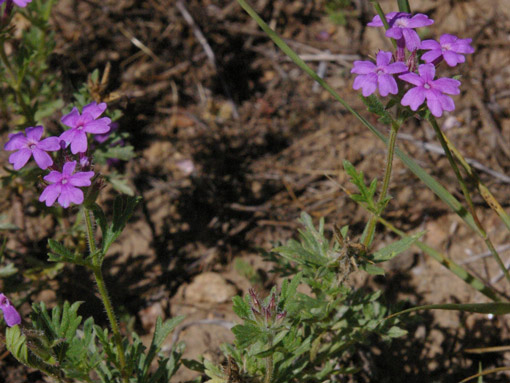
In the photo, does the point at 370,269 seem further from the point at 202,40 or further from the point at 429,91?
the point at 202,40

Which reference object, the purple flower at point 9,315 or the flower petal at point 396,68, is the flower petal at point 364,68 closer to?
the flower petal at point 396,68

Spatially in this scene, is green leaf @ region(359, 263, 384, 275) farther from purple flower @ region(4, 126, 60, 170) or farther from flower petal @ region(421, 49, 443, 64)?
purple flower @ region(4, 126, 60, 170)

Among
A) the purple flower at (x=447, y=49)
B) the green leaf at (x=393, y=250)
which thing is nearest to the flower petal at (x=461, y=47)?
the purple flower at (x=447, y=49)

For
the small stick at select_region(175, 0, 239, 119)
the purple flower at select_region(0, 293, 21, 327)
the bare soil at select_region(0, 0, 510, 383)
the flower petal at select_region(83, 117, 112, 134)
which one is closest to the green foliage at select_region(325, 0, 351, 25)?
the bare soil at select_region(0, 0, 510, 383)

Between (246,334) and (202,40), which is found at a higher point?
(202,40)

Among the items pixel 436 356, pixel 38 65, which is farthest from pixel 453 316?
pixel 38 65

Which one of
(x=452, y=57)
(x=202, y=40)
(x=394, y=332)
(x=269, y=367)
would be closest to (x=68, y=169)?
(x=269, y=367)
